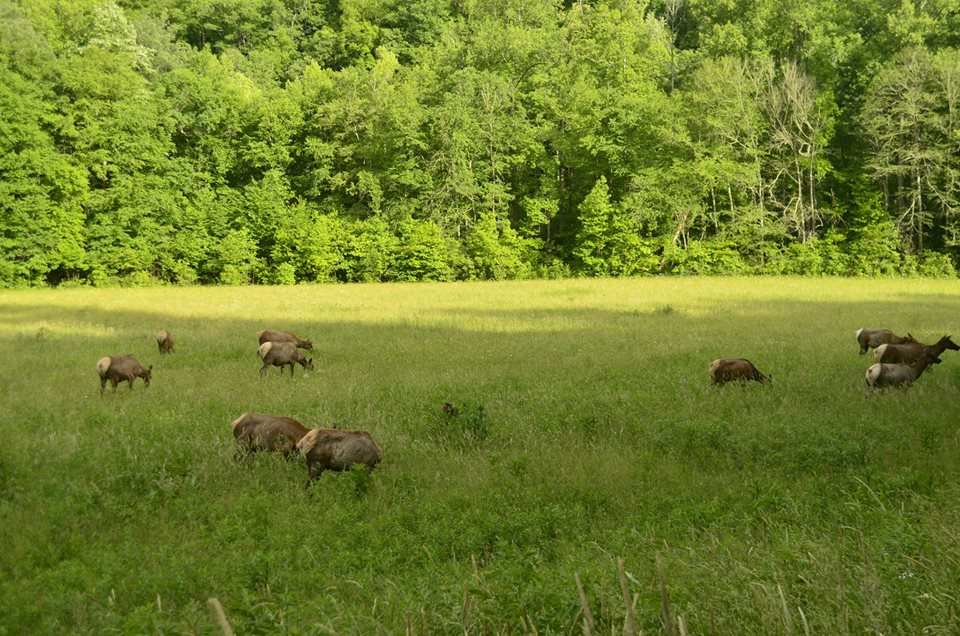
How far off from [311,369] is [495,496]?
8.78 metres

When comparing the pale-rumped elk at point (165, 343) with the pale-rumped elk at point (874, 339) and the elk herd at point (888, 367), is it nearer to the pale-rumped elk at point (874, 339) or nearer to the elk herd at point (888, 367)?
the elk herd at point (888, 367)

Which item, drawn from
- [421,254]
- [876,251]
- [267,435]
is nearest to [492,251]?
[421,254]

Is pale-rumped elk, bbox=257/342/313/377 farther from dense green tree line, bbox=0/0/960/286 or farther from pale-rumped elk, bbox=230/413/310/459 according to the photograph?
dense green tree line, bbox=0/0/960/286

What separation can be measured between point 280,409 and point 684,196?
4304 cm

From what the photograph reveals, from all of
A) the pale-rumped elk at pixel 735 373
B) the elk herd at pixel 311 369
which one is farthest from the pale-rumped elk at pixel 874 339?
the pale-rumped elk at pixel 735 373

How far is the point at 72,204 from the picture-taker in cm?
4491

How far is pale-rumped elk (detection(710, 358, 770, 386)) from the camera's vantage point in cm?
1195

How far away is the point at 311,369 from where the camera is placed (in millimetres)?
14750

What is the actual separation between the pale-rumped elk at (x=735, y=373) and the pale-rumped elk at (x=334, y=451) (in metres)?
7.00

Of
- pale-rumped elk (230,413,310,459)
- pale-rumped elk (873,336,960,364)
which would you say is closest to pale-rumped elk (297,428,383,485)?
pale-rumped elk (230,413,310,459)

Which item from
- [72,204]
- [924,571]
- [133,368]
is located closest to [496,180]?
[72,204]

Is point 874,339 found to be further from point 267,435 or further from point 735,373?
point 267,435

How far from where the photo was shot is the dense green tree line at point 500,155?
43.9 m

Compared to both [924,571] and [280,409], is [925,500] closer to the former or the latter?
[924,571]
